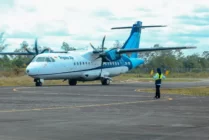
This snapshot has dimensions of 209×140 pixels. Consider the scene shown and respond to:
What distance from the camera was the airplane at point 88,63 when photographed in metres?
45.7

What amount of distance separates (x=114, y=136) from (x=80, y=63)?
36.7 m

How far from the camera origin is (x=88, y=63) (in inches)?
1999

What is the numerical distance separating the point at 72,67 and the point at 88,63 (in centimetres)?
258

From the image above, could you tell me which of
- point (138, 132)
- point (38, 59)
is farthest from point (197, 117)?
point (38, 59)

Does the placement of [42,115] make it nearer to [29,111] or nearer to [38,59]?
[29,111]

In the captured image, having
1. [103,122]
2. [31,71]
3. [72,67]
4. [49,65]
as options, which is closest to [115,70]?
[72,67]

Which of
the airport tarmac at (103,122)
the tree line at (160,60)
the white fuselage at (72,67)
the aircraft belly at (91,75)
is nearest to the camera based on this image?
the airport tarmac at (103,122)

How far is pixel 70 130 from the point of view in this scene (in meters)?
14.4

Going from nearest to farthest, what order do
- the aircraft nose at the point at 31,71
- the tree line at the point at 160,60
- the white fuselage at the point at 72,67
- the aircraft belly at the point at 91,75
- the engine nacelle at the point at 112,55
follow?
the aircraft nose at the point at 31,71 < the white fuselage at the point at 72,67 < the aircraft belly at the point at 91,75 < the engine nacelle at the point at 112,55 < the tree line at the point at 160,60

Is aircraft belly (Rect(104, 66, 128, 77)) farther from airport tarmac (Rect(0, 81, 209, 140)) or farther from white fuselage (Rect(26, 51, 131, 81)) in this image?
airport tarmac (Rect(0, 81, 209, 140))

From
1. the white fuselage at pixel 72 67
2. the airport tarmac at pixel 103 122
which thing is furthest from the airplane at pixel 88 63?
the airport tarmac at pixel 103 122

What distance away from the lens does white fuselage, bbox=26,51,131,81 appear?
45344 mm

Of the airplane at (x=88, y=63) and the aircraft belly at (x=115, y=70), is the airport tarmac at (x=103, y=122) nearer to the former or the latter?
the airplane at (x=88, y=63)

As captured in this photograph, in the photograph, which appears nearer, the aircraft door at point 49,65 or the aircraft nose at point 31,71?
the aircraft nose at point 31,71
